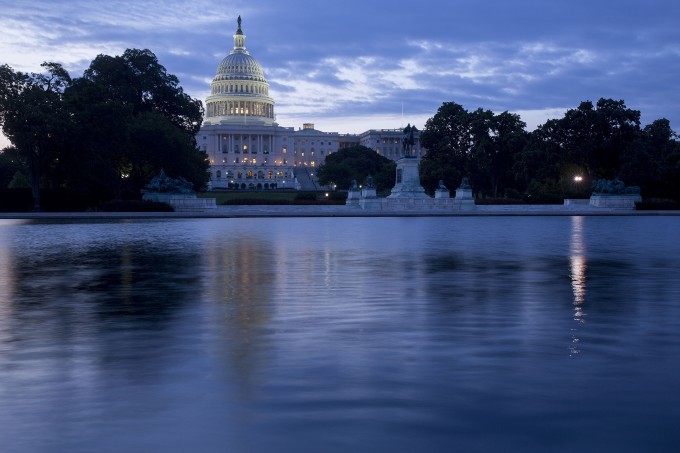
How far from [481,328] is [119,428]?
5519 millimetres

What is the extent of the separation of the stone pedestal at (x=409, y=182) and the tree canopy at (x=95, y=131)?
2072 cm

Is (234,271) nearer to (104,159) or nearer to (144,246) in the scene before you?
(144,246)

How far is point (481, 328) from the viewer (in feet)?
32.7

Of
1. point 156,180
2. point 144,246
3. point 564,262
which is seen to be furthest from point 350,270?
point 156,180

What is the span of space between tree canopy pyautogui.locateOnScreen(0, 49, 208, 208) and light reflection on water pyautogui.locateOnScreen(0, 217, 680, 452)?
143ft

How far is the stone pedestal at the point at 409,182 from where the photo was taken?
2773 inches

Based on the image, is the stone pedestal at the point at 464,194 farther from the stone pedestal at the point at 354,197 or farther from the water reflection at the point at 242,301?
the water reflection at the point at 242,301

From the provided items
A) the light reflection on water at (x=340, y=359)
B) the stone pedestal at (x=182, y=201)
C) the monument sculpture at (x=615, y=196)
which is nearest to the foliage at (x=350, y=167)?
the monument sculpture at (x=615, y=196)

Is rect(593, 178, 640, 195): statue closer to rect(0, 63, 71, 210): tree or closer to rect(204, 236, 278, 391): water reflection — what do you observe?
rect(0, 63, 71, 210): tree

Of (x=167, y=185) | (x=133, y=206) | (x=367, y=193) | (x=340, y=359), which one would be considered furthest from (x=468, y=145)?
(x=340, y=359)

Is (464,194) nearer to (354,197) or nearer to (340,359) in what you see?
(354,197)

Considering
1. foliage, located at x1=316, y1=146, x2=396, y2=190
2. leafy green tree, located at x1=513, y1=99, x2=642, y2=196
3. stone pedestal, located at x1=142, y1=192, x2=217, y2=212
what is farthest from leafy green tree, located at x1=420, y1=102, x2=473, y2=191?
stone pedestal, located at x1=142, y1=192, x2=217, y2=212

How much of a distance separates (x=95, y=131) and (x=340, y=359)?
56811 mm

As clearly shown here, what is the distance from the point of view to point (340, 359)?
8086 millimetres
